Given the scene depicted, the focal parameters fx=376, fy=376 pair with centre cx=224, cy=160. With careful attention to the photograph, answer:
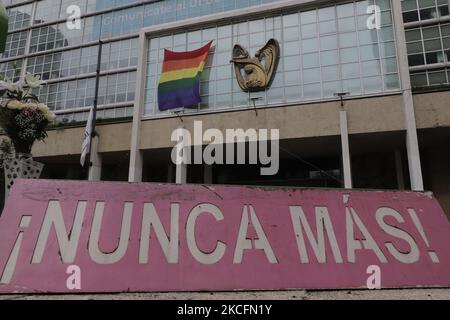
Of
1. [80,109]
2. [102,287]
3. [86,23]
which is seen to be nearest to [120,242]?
[102,287]

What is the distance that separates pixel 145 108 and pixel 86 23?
1613 centimetres

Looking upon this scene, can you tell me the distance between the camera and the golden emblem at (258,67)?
2014cm

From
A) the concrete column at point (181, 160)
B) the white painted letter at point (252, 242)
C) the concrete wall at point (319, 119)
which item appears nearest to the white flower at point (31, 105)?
the white painted letter at point (252, 242)

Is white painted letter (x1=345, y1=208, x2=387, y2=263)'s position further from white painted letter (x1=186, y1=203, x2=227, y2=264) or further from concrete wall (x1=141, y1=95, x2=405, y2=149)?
concrete wall (x1=141, y1=95, x2=405, y2=149)

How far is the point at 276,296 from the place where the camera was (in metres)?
3.68

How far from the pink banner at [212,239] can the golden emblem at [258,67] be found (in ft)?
52.6

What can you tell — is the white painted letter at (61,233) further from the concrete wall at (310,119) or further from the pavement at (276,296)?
the concrete wall at (310,119)

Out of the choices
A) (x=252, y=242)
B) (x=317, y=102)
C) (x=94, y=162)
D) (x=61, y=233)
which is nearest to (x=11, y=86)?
(x=61, y=233)

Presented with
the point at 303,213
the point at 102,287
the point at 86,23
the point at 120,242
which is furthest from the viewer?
the point at 86,23

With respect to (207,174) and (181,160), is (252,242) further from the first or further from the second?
(207,174)

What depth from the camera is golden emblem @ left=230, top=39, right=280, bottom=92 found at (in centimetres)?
2014

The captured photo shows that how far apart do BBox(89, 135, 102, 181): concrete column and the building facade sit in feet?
0.21

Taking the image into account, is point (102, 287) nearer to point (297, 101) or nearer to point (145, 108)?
point (297, 101)
